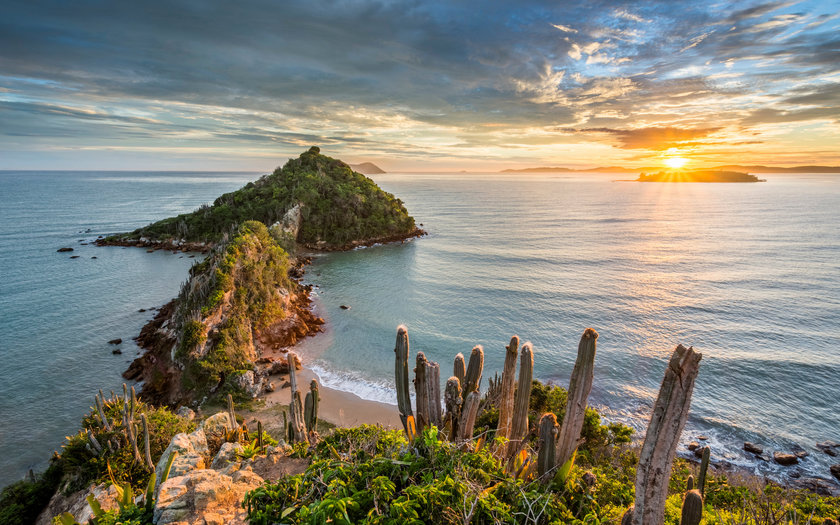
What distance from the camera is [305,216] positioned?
2495 inches

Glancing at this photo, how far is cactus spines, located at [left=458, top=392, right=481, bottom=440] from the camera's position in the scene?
23.8ft

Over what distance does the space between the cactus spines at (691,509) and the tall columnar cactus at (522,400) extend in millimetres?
2689

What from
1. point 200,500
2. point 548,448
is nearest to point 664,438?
point 548,448

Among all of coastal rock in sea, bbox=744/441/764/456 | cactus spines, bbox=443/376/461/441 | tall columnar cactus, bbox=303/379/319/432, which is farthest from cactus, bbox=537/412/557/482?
coastal rock in sea, bbox=744/441/764/456

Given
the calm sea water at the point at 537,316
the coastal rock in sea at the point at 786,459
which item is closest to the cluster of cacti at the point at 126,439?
the calm sea water at the point at 537,316

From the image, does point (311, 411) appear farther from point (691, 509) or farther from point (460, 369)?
point (691, 509)

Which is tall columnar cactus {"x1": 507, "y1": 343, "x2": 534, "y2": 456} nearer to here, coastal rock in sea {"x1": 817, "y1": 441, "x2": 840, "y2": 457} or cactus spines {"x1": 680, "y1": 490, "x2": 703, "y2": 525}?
cactus spines {"x1": 680, "y1": 490, "x2": 703, "y2": 525}

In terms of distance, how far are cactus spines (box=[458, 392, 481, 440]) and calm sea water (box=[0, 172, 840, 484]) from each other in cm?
1746

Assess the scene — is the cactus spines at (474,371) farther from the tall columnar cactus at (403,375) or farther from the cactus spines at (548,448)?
the cactus spines at (548,448)

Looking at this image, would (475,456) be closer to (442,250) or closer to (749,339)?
(749,339)

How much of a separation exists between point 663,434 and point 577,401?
1.92m

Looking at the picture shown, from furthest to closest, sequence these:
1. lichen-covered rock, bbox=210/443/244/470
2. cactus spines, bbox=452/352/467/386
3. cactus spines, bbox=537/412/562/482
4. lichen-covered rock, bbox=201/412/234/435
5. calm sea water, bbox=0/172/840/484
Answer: calm sea water, bbox=0/172/840/484, lichen-covered rock, bbox=201/412/234/435, lichen-covered rock, bbox=210/443/244/470, cactus spines, bbox=452/352/467/386, cactus spines, bbox=537/412/562/482

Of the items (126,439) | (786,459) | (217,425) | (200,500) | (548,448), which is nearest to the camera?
(548,448)

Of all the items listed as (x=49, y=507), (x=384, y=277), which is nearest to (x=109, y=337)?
(x=49, y=507)
